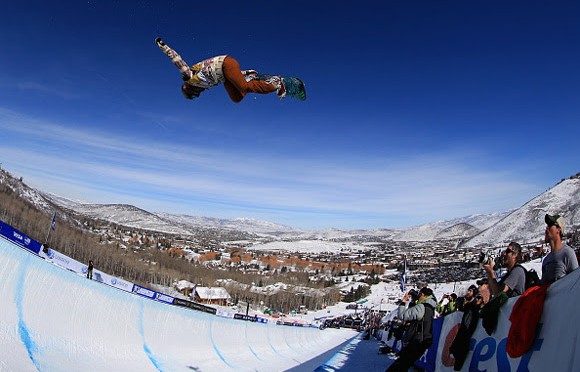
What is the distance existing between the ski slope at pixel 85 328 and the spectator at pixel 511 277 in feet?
20.4

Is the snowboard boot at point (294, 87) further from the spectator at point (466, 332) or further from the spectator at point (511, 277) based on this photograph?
the spectator at point (466, 332)

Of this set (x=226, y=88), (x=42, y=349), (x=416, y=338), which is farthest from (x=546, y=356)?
(x=42, y=349)

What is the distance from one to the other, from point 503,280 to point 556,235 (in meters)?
1.06

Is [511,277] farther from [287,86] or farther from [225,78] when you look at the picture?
[225,78]

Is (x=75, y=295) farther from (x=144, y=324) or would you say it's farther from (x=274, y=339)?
(x=274, y=339)

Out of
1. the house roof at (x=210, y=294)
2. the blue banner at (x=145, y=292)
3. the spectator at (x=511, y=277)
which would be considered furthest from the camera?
the house roof at (x=210, y=294)

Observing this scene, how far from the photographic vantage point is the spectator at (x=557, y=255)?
453 cm

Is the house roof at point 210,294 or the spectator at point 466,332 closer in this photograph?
the spectator at point 466,332

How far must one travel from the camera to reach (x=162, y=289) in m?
126

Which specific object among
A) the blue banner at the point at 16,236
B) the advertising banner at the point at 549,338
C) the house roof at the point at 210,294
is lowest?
the house roof at the point at 210,294

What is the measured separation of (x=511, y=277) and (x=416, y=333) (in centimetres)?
211

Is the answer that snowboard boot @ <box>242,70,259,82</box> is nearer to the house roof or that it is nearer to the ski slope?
the ski slope

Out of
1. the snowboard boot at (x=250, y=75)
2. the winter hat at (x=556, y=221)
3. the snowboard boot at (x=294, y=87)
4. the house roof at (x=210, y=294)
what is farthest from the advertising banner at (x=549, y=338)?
the house roof at (x=210, y=294)

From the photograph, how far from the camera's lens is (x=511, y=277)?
534cm
